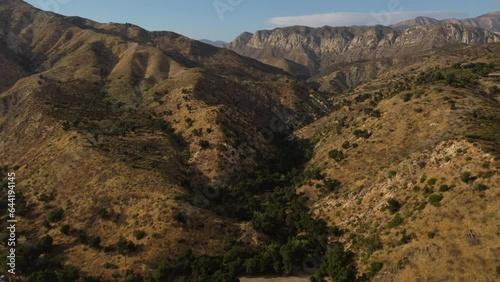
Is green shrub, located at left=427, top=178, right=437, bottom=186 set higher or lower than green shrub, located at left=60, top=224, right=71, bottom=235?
higher

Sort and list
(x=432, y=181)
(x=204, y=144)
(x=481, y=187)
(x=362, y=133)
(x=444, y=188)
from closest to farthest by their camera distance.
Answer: (x=481, y=187), (x=444, y=188), (x=432, y=181), (x=362, y=133), (x=204, y=144)

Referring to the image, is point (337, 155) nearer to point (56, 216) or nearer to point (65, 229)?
point (65, 229)

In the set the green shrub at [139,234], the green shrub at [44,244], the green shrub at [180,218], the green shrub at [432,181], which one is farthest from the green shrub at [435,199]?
the green shrub at [44,244]

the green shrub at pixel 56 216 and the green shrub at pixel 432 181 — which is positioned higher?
the green shrub at pixel 432 181

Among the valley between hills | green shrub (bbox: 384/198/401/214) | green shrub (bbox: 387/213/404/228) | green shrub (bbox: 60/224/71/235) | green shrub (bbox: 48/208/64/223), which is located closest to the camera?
the valley between hills

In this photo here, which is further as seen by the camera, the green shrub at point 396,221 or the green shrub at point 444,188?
the green shrub at point 396,221

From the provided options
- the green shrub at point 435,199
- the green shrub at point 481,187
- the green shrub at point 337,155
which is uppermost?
the green shrub at point 481,187

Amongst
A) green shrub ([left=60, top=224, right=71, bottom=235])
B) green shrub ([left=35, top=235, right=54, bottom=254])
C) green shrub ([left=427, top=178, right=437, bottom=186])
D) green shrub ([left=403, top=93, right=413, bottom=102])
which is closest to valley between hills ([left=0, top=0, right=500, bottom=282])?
green shrub ([left=427, top=178, right=437, bottom=186])

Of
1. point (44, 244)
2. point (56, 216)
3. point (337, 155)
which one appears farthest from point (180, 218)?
point (337, 155)

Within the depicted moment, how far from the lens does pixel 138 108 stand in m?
126

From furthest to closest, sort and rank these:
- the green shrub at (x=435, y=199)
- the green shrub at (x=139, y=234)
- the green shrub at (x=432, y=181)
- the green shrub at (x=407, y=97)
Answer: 1. the green shrub at (x=407, y=97)
2. the green shrub at (x=139, y=234)
3. the green shrub at (x=432, y=181)
4. the green shrub at (x=435, y=199)

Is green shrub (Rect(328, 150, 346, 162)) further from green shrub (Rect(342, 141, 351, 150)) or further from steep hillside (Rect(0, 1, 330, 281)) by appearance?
steep hillside (Rect(0, 1, 330, 281))

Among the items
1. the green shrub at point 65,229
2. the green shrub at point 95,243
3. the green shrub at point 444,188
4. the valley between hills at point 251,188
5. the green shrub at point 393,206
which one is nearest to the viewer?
the valley between hills at point 251,188

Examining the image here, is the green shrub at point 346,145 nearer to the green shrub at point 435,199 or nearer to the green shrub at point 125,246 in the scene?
the green shrub at point 435,199
